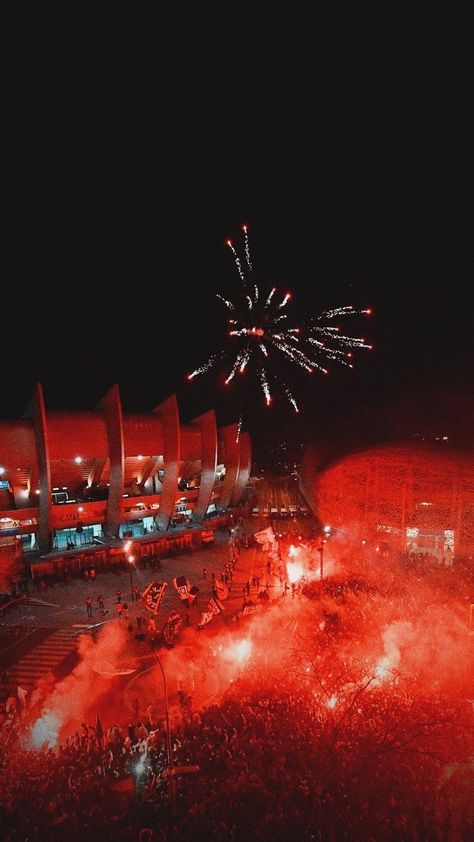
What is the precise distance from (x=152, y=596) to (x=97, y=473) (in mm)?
15560

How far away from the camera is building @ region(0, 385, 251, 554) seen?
22.9 m

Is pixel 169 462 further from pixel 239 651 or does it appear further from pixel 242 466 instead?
pixel 239 651

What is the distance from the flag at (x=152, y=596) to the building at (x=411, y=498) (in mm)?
11879

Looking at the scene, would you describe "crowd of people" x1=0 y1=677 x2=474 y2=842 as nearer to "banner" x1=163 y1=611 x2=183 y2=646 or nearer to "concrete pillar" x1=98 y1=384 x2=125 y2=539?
"banner" x1=163 y1=611 x2=183 y2=646

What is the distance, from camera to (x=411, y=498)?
66.2 ft

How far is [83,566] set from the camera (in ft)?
71.3

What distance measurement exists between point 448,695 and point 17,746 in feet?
32.5

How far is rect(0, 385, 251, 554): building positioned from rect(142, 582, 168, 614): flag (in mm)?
11364

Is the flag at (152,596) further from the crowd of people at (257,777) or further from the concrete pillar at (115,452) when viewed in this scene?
the concrete pillar at (115,452)

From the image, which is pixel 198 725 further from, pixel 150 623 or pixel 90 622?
pixel 90 622

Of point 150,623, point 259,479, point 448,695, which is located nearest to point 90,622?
point 150,623

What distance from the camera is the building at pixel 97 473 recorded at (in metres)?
22.9

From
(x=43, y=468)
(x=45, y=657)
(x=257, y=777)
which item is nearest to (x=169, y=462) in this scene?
(x=43, y=468)

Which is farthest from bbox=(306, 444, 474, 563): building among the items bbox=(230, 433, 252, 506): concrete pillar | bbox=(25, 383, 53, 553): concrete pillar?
bbox=(25, 383, 53, 553): concrete pillar
